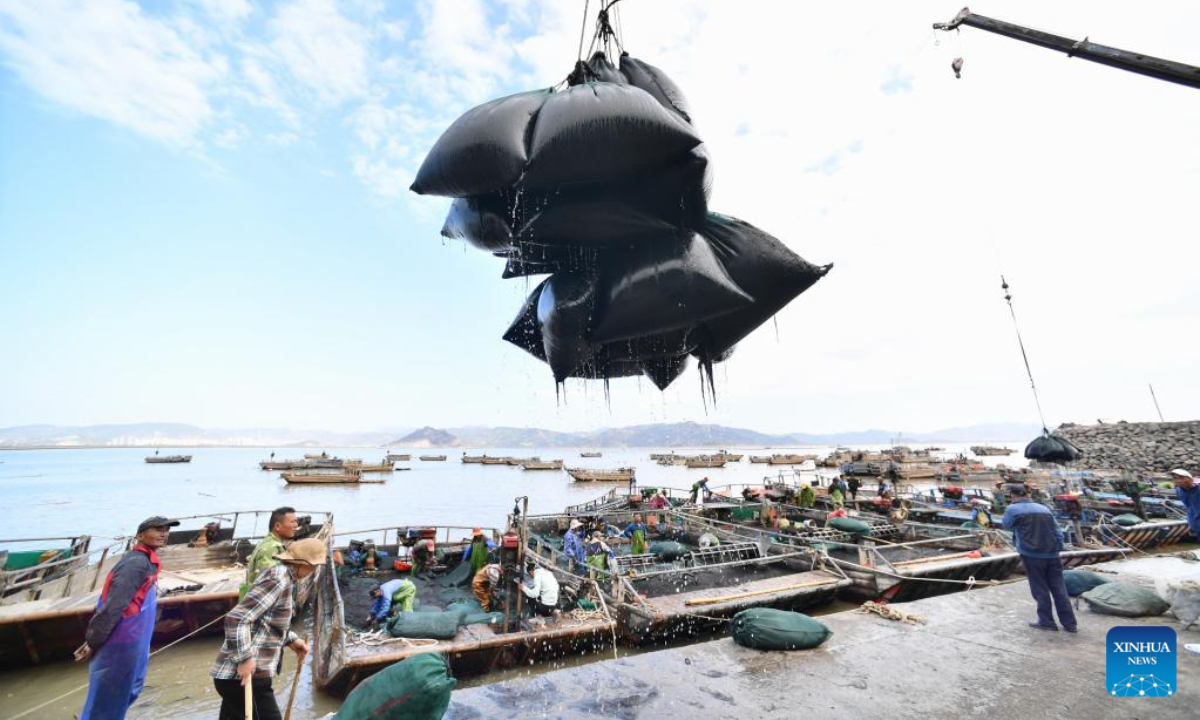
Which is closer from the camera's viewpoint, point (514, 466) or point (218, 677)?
point (218, 677)

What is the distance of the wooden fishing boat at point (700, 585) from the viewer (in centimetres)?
831

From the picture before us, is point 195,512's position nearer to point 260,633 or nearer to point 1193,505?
point 260,633

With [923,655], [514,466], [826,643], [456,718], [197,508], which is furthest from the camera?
[514,466]

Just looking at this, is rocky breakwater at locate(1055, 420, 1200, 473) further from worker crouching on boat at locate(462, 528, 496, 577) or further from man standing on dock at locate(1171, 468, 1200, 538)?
worker crouching on boat at locate(462, 528, 496, 577)

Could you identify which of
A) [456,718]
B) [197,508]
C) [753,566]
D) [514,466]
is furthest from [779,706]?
[514,466]

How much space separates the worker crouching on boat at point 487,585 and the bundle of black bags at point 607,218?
741 centimetres

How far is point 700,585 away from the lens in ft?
34.3

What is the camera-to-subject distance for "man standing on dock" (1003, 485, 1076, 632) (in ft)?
12.8

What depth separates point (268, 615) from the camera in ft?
10.2

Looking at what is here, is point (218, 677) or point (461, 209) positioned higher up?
point (461, 209)

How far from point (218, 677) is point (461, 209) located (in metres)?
3.26

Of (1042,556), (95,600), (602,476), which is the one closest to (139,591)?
(1042,556)

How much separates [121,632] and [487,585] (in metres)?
6.04

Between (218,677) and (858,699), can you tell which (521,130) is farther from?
(218,677)
